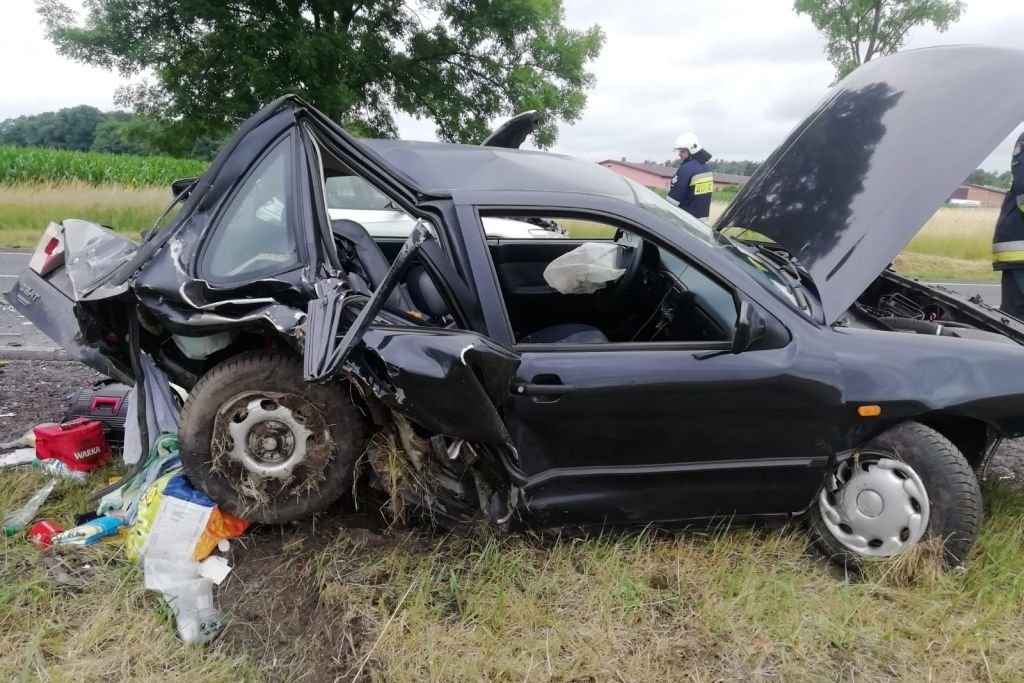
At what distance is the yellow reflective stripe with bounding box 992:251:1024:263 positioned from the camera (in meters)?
4.64

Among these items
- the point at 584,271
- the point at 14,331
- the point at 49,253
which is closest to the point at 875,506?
the point at 584,271

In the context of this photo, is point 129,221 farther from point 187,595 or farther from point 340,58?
point 187,595

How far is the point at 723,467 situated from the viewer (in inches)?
100.0

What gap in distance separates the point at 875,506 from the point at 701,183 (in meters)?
5.69

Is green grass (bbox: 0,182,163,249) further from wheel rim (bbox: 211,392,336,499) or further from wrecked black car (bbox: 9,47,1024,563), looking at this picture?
wheel rim (bbox: 211,392,336,499)

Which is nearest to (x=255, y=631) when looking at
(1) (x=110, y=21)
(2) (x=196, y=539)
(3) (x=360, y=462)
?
(2) (x=196, y=539)

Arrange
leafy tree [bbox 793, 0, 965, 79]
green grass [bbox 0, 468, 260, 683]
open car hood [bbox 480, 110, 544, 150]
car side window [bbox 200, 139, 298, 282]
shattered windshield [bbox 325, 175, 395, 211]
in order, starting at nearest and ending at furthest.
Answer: green grass [bbox 0, 468, 260, 683], car side window [bbox 200, 139, 298, 282], open car hood [bbox 480, 110, 544, 150], shattered windshield [bbox 325, 175, 395, 211], leafy tree [bbox 793, 0, 965, 79]

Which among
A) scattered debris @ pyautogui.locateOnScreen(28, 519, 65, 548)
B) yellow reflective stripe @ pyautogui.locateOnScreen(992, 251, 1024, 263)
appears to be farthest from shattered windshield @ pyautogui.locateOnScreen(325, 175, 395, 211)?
yellow reflective stripe @ pyautogui.locateOnScreen(992, 251, 1024, 263)

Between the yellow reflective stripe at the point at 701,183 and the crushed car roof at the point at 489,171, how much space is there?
16.6ft

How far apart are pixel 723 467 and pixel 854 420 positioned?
0.51 meters

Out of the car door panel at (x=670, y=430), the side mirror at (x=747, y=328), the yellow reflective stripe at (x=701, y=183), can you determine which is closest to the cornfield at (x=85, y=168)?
the yellow reflective stripe at (x=701, y=183)

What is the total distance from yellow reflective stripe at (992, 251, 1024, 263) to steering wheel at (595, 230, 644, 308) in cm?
302

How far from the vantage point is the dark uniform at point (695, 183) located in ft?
25.2

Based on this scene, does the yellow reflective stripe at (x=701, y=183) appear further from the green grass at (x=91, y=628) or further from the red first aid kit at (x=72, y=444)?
the green grass at (x=91, y=628)
